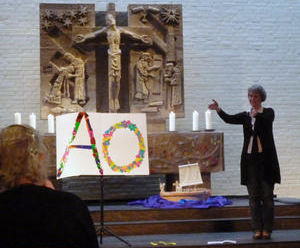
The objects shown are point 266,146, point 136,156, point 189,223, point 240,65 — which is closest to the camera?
point 136,156

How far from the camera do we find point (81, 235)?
6.03ft

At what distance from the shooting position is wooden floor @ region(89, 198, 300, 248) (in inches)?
205

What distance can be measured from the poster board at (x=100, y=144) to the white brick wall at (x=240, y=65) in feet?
10.1

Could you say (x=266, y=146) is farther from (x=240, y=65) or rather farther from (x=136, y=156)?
(x=240, y=65)

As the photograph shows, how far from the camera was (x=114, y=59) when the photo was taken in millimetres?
7055

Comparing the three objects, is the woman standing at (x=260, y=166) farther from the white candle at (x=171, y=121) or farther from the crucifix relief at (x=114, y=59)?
the crucifix relief at (x=114, y=59)

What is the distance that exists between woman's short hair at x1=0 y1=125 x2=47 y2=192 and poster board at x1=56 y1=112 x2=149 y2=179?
2.44 metres

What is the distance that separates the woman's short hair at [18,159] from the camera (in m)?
1.86

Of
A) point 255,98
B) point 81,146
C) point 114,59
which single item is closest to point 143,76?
point 114,59

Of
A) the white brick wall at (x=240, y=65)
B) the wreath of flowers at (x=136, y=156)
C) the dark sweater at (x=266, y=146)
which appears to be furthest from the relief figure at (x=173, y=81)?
the wreath of flowers at (x=136, y=156)

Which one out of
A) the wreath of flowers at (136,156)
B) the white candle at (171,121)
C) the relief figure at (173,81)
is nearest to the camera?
the wreath of flowers at (136,156)

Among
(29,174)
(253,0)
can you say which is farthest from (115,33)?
(29,174)

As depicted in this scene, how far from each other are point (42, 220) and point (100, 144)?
2765 millimetres

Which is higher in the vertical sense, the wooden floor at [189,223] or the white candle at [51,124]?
the white candle at [51,124]
